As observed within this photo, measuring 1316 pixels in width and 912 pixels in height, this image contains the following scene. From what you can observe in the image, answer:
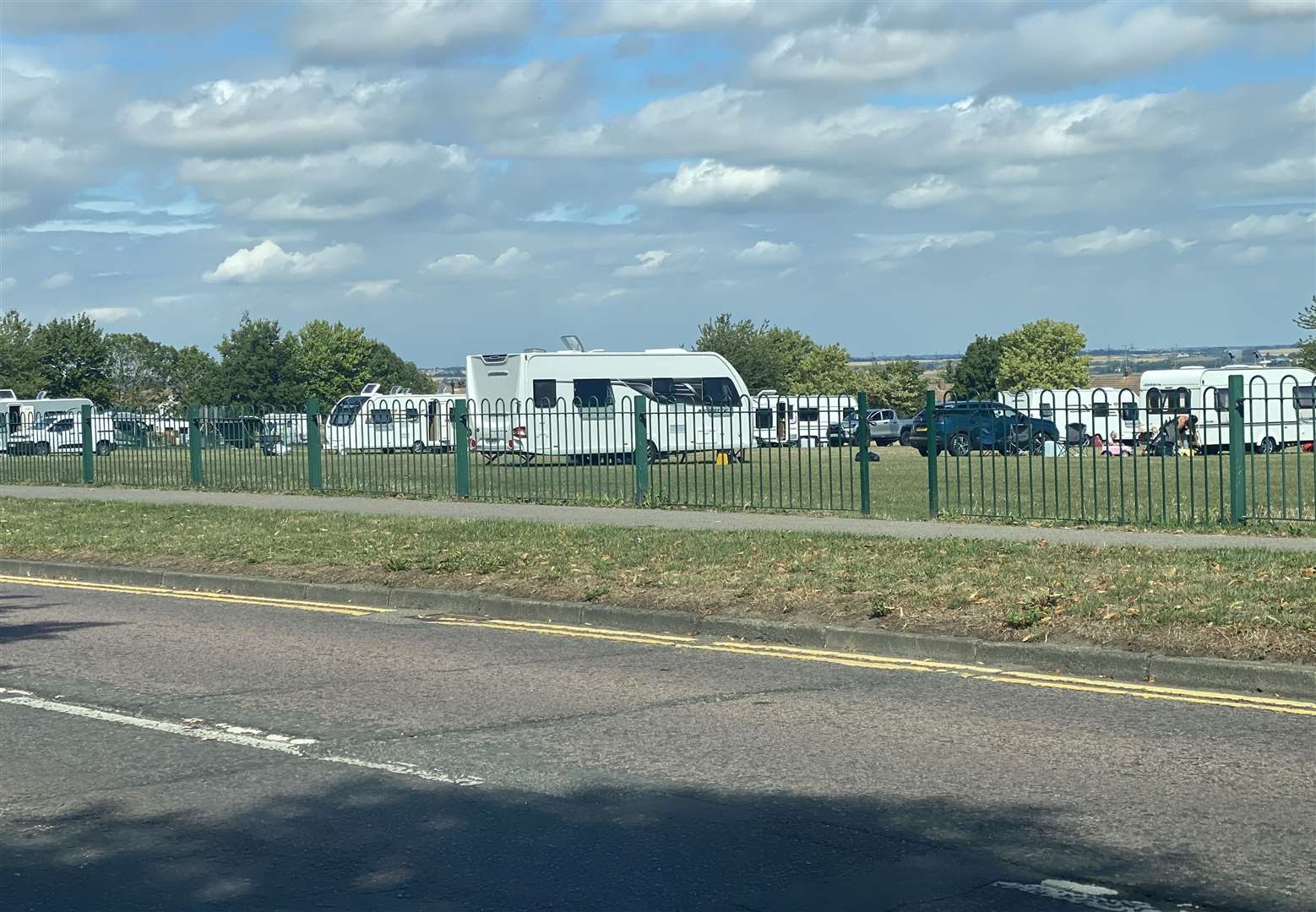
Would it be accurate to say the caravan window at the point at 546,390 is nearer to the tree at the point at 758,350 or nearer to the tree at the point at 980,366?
the tree at the point at 758,350

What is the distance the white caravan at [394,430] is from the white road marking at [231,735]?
14.0 meters

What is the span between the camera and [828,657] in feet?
32.5

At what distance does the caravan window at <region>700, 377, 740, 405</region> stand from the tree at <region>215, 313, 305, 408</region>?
54.3 m

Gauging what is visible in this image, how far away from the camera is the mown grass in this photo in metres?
9.77

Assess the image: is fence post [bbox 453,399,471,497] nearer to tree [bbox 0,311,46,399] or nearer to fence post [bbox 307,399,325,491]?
fence post [bbox 307,399,325,491]

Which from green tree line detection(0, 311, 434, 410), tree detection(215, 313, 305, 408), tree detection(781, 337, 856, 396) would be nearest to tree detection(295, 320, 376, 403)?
green tree line detection(0, 311, 434, 410)

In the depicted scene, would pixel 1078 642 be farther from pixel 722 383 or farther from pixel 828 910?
pixel 722 383

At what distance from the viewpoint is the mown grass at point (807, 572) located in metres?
9.77

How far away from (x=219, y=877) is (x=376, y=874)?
1.71 ft

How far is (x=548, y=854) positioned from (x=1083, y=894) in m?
1.81

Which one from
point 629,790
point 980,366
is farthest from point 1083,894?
point 980,366

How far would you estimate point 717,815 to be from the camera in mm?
5980

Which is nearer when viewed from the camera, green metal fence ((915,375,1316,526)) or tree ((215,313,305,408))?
green metal fence ((915,375,1316,526))

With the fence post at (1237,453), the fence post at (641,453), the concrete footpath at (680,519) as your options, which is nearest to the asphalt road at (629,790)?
the concrete footpath at (680,519)
